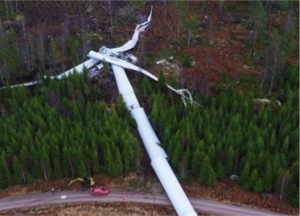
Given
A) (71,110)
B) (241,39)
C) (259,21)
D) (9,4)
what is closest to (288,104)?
(259,21)

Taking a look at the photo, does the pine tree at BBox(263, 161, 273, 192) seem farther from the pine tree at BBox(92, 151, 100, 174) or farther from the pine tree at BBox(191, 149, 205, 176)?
the pine tree at BBox(92, 151, 100, 174)

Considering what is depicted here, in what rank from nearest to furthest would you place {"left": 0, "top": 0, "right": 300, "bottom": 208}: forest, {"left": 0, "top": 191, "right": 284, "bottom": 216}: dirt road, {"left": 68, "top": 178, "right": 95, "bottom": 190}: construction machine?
{"left": 0, "top": 191, "right": 284, "bottom": 216}: dirt road → {"left": 0, "top": 0, "right": 300, "bottom": 208}: forest → {"left": 68, "top": 178, "right": 95, "bottom": 190}: construction machine

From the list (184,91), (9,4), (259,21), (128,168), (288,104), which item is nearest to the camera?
(128,168)

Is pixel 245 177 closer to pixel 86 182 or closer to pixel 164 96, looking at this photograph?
pixel 164 96

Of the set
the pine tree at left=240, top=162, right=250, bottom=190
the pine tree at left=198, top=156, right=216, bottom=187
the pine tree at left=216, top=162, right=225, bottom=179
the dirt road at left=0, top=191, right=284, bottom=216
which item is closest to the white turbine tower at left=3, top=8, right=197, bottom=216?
the dirt road at left=0, top=191, right=284, bottom=216

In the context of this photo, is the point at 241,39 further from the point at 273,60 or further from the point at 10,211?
the point at 10,211
